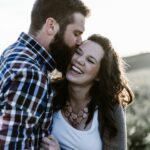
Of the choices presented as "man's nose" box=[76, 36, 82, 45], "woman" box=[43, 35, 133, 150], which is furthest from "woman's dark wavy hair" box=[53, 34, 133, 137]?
"man's nose" box=[76, 36, 82, 45]

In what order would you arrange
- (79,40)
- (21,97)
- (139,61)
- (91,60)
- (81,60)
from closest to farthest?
(21,97), (79,40), (81,60), (91,60), (139,61)

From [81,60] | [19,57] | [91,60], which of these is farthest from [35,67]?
[91,60]

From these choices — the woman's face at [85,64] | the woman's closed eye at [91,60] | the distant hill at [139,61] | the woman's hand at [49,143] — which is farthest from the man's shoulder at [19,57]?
the distant hill at [139,61]

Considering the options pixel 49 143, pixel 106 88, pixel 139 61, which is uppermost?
pixel 106 88

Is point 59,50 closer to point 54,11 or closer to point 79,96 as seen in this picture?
point 54,11

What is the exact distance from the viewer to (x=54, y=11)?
3.49 meters

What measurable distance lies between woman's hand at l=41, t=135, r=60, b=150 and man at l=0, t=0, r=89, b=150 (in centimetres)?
5

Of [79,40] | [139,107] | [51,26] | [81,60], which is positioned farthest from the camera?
[139,107]

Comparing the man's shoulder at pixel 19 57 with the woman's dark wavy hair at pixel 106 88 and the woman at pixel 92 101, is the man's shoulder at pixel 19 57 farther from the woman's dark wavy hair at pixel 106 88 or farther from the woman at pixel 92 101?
the woman's dark wavy hair at pixel 106 88

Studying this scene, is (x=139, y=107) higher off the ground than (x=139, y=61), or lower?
lower

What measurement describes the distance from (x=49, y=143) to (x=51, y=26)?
76 centimetres

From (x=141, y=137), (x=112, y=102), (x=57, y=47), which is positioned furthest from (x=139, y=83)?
(x=57, y=47)

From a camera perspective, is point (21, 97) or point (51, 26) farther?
point (51, 26)

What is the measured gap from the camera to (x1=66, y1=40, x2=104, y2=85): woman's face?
13.0ft
